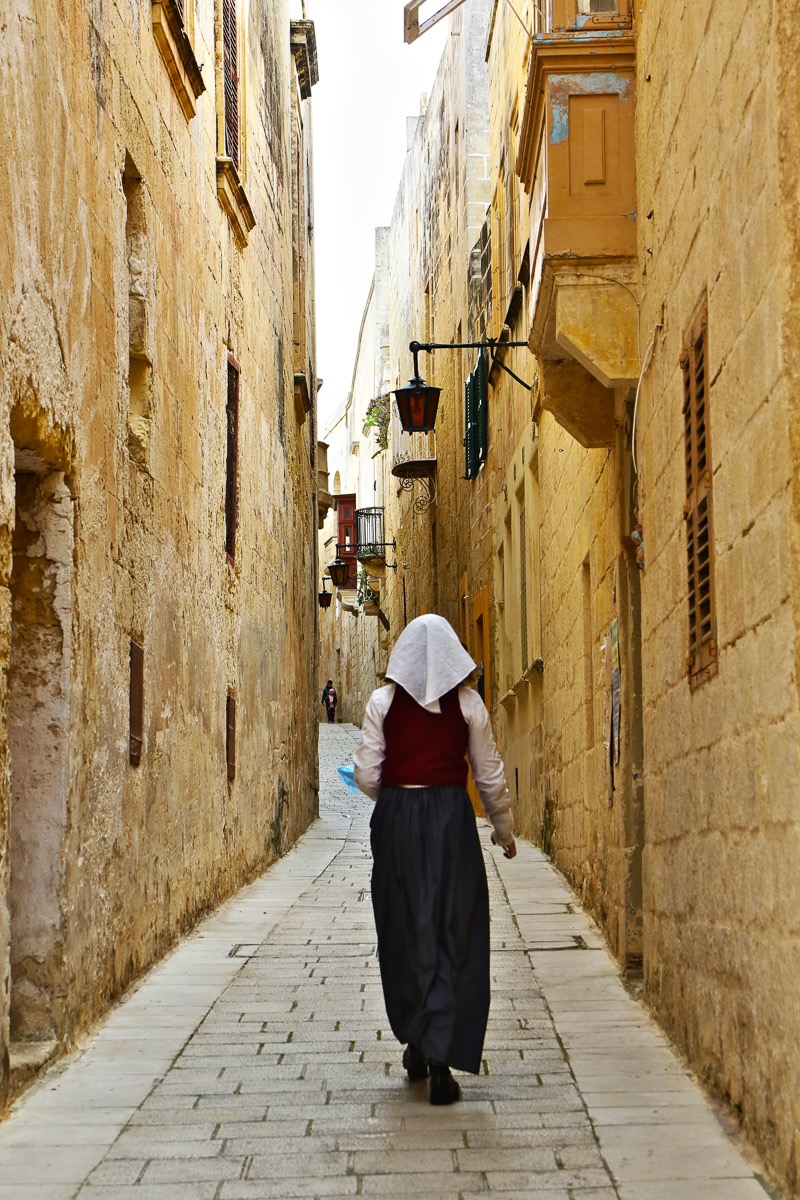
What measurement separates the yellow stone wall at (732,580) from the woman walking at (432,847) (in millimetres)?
779

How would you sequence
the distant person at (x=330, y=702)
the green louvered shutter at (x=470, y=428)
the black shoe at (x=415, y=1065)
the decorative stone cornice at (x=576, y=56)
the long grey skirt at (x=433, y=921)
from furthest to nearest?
1. the distant person at (x=330, y=702)
2. the green louvered shutter at (x=470, y=428)
3. the decorative stone cornice at (x=576, y=56)
4. the black shoe at (x=415, y=1065)
5. the long grey skirt at (x=433, y=921)

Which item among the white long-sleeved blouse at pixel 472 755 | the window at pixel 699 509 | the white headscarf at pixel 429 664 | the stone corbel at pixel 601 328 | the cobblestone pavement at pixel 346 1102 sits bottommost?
the cobblestone pavement at pixel 346 1102

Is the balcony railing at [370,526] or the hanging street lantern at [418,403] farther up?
the balcony railing at [370,526]

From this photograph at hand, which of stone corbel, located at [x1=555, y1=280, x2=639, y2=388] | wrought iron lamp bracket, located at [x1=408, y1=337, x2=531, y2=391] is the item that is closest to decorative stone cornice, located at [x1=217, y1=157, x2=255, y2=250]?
wrought iron lamp bracket, located at [x1=408, y1=337, x2=531, y2=391]

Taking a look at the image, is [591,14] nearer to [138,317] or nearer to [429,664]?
[138,317]

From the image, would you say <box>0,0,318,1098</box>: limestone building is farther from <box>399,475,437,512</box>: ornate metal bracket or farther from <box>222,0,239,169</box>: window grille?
<box>399,475,437,512</box>: ornate metal bracket

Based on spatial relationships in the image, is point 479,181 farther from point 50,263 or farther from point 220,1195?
point 220,1195

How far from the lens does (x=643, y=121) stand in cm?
715

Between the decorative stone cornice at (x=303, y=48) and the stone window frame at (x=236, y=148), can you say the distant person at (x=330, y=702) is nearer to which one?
the decorative stone cornice at (x=303, y=48)

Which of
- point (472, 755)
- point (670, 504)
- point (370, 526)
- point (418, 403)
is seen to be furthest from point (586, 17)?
point (370, 526)

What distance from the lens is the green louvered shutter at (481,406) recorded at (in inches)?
727

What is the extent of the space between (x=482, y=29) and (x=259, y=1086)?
19.8 m

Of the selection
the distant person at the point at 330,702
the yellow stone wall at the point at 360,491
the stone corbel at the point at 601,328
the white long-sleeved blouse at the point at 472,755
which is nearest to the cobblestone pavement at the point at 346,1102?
the white long-sleeved blouse at the point at 472,755

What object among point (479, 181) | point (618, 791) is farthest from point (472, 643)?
point (618, 791)
